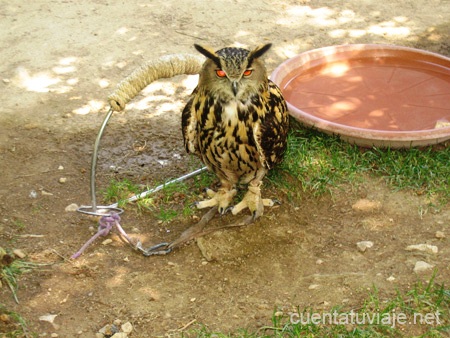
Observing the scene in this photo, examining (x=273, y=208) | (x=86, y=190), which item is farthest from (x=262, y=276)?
(x=86, y=190)

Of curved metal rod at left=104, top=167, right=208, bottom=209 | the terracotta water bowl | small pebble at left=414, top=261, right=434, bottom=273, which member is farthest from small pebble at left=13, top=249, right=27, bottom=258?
small pebble at left=414, top=261, right=434, bottom=273

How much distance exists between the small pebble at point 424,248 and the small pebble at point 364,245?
9.0 inches

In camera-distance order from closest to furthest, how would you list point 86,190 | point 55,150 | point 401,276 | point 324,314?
point 324,314 < point 401,276 < point 86,190 < point 55,150

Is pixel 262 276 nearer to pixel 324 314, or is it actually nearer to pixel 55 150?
pixel 324 314

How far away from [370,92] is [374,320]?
252 centimetres

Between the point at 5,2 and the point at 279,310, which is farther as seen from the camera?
the point at 5,2

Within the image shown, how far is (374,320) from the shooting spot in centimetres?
329

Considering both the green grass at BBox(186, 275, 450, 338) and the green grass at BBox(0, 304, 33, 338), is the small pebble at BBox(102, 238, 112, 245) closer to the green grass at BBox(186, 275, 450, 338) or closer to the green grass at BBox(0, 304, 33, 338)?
the green grass at BBox(0, 304, 33, 338)

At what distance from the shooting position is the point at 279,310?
3459 mm

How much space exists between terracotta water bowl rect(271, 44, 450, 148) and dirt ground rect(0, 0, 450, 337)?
1.82ft

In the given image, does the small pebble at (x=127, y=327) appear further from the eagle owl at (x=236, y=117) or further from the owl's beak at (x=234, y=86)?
the owl's beak at (x=234, y=86)

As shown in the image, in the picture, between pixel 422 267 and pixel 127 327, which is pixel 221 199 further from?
pixel 422 267

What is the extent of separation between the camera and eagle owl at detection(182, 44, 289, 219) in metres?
3.53

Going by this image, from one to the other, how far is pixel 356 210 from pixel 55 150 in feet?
7.72
